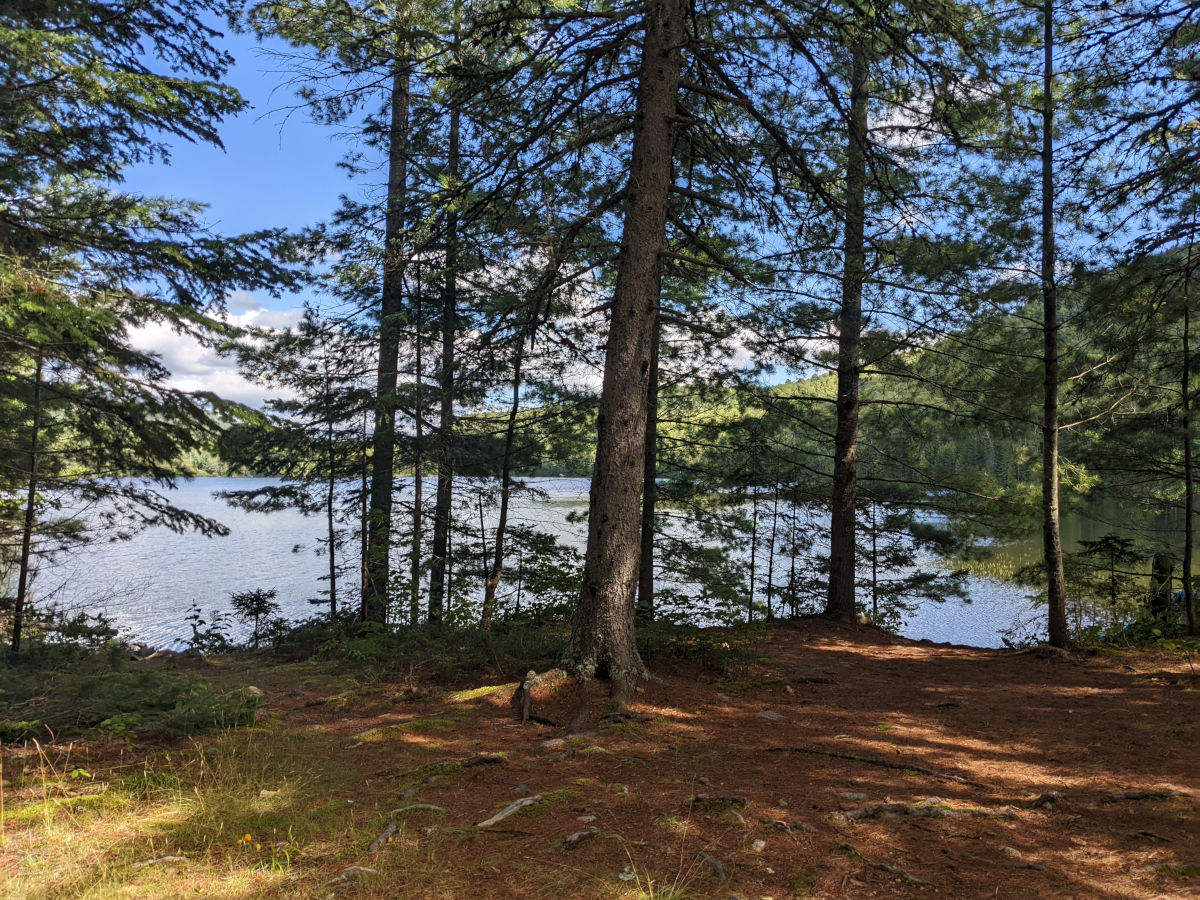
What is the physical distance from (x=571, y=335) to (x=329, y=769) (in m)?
7.46

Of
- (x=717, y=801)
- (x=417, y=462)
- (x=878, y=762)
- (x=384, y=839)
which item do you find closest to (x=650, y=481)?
(x=417, y=462)

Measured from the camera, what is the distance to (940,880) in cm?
273

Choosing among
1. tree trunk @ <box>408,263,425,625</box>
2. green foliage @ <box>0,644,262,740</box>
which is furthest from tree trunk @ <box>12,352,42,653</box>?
tree trunk @ <box>408,263,425,625</box>

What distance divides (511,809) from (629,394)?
11.2 ft

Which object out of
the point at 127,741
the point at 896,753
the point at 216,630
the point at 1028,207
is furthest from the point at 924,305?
the point at 216,630

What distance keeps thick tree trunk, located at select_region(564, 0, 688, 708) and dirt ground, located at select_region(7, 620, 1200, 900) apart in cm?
44

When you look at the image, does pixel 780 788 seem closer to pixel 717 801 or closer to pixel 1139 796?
pixel 717 801

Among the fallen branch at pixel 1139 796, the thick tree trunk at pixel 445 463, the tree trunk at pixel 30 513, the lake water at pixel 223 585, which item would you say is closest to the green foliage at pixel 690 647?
the fallen branch at pixel 1139 796

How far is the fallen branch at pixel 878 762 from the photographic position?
12.9 feet

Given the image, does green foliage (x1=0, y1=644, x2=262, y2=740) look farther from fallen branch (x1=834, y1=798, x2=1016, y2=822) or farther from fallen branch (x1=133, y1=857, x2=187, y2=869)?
fallen branch (x1=834, y1=798, x2=1016, y2=822)

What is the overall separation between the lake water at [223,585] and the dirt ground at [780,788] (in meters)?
7.20

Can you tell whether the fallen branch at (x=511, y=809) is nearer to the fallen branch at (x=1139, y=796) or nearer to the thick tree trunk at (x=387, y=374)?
the fallen branch at (x=1139, y=796)

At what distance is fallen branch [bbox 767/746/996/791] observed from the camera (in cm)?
393

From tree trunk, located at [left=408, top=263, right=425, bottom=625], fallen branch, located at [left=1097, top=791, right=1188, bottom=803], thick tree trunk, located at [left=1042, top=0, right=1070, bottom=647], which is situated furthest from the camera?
tree trunk, located at [left=408, top=263, right=425, bottom=625]
